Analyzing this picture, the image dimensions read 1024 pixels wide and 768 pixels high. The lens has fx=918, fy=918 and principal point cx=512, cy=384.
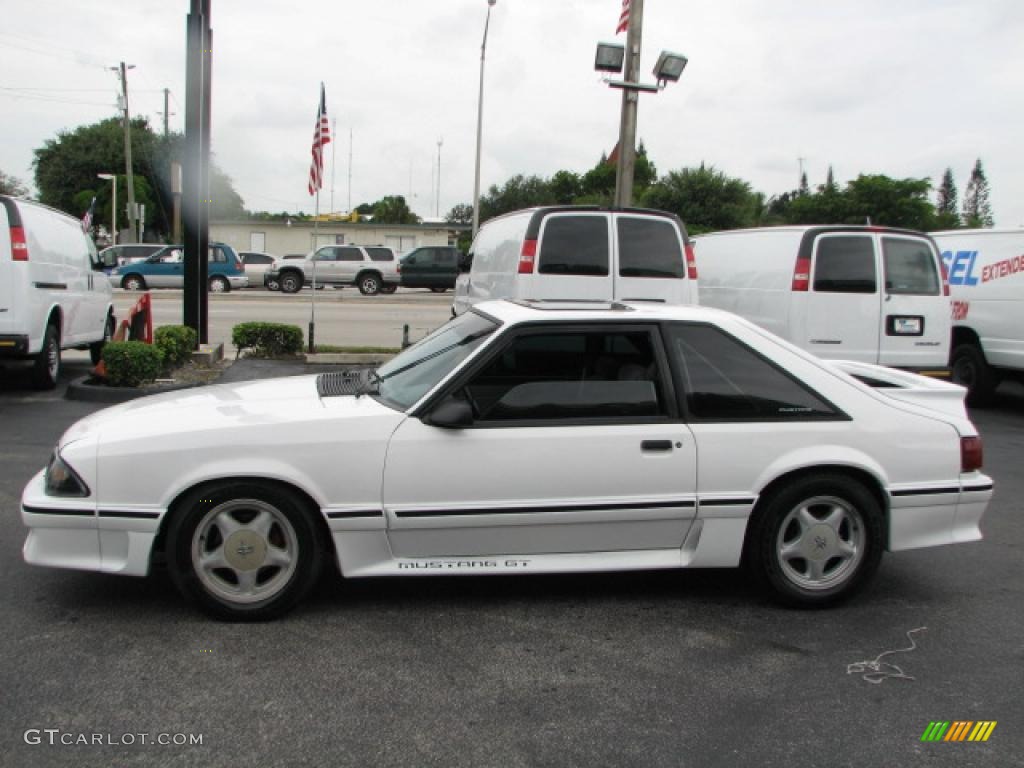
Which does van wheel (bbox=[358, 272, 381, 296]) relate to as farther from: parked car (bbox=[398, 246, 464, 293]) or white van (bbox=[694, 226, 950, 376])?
white van (bbox=[694, 226, 950, 376])

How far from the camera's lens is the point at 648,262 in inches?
360

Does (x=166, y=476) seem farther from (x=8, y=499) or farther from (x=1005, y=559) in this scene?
(x=1005, y=559)

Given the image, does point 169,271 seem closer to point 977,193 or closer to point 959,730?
point 959,730

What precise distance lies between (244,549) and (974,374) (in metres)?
9.69

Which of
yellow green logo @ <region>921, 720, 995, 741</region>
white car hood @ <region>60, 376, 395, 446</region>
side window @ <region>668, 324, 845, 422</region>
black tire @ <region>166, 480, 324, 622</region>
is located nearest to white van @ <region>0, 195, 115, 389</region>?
white car hood @ <region>60, 376, 395, 446</region>

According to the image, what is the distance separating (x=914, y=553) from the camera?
5.20m

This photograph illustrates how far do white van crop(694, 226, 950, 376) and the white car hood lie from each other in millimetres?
6279

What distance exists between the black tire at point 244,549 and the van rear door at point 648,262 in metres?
5.73

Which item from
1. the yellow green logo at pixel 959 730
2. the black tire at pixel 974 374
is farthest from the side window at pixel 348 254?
the yellow green logo at pixel 959 730

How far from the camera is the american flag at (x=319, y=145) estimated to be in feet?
46.3

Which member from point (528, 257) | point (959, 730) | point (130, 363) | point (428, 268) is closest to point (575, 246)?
point (528, 257)

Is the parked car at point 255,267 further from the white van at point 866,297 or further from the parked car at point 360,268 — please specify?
the white van at point 866,297

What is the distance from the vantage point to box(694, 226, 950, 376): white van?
9.32 meters

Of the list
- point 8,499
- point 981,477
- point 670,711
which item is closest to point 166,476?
point 670,711
